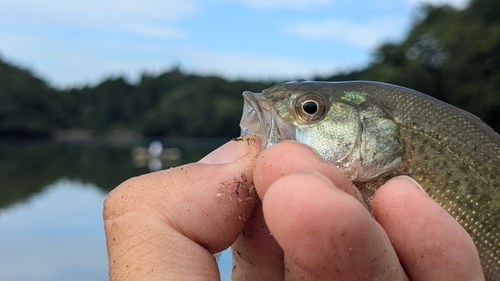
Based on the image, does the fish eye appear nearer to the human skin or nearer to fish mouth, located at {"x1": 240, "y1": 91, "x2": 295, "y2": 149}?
fish mouth, located at {"x1": 240, "y1": 91, "x2": 295, "y2": 149}

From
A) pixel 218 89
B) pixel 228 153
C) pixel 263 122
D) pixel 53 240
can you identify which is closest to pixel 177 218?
pixel 228 153

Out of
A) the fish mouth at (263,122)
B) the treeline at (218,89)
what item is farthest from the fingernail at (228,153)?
the treeline at (218,89)

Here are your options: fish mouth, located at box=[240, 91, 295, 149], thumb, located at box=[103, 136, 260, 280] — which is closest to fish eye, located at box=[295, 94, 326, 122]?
fish mouth, located at box=[240, 91, 295, 149]

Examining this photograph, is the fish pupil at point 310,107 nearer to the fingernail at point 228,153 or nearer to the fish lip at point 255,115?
the fish lip at point 255,115

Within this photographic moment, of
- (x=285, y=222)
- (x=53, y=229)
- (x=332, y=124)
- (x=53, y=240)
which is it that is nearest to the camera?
(x=285, y=222)

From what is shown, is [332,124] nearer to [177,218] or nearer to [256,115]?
[256,115]

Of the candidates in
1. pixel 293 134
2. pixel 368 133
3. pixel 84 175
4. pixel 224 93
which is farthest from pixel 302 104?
pixel 224 93

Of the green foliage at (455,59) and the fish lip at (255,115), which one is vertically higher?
the fish lip at (255,115)
